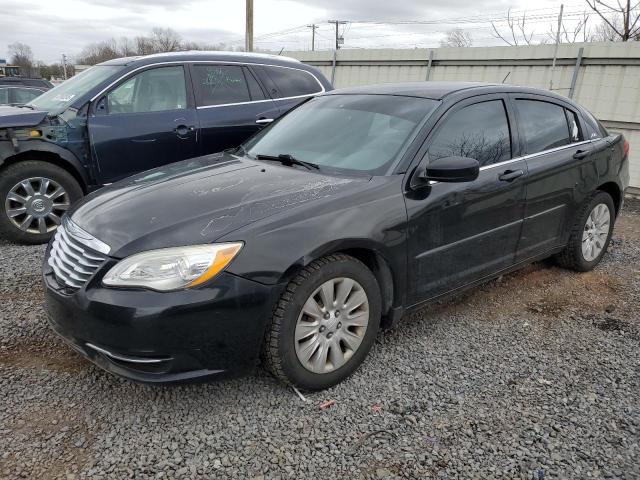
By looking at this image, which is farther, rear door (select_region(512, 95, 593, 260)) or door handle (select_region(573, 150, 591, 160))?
door handle (select_region(573, 150, 591, 160))

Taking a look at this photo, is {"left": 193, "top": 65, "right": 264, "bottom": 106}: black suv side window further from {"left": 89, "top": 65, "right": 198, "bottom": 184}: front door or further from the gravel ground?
the gravel ground

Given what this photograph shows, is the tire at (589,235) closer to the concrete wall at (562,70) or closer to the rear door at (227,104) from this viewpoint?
the rear door at (227,104)

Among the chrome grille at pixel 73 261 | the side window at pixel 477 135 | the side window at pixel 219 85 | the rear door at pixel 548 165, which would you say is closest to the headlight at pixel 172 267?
the chrome grille at pixel 73 261

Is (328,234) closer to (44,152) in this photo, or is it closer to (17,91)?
(44,152)

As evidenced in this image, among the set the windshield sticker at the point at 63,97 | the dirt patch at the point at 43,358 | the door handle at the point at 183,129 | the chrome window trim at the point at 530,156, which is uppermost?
the windshield sticker at the point at 63,97

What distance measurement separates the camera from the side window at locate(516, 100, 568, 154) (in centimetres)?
379

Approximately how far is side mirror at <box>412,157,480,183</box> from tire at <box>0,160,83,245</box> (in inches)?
146

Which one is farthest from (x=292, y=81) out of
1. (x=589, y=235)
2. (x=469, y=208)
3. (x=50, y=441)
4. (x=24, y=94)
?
(x=24, y=94)

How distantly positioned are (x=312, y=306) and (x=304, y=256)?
283mm

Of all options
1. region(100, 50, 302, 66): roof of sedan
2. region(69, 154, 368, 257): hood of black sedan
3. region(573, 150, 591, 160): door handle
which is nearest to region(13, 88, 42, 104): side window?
region(100, 50, 302, 66): roof of sedan

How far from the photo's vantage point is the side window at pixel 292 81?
5.99 metres

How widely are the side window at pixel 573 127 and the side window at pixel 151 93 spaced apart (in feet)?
12.2

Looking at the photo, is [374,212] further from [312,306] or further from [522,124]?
[522,124]

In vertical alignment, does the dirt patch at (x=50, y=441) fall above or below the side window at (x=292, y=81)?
below
